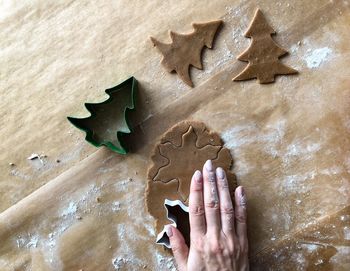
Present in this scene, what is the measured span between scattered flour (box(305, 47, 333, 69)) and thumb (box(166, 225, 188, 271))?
2.09ft

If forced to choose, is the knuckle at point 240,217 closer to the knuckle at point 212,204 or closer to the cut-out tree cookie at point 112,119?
the knuckle at point 212,204

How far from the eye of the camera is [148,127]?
4.95 feet

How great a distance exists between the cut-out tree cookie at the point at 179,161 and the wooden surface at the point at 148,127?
0.03 metres

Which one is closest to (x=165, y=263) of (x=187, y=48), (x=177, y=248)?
(x=177, y=248)

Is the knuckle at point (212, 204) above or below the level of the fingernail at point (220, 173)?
below

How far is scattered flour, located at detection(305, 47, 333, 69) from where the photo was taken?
147cm

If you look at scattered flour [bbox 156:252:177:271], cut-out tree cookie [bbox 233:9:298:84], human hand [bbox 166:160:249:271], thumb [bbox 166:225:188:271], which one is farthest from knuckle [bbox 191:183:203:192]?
cut-out tree cookie [bbox 233:9:298:84]

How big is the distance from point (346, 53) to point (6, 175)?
110 cm

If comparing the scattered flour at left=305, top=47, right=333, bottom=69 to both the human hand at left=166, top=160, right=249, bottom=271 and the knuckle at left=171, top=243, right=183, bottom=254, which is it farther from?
the knuckle at left=171, top=243, right=183, bottom=254

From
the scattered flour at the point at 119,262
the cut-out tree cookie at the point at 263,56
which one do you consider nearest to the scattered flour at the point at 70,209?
the scattered flour at the point at 119,262

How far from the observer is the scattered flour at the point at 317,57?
1.47 meters

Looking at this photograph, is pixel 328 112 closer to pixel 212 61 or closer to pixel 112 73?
pixel 212 61

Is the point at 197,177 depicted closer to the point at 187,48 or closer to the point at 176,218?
the point at 176,218

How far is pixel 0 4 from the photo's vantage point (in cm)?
156
